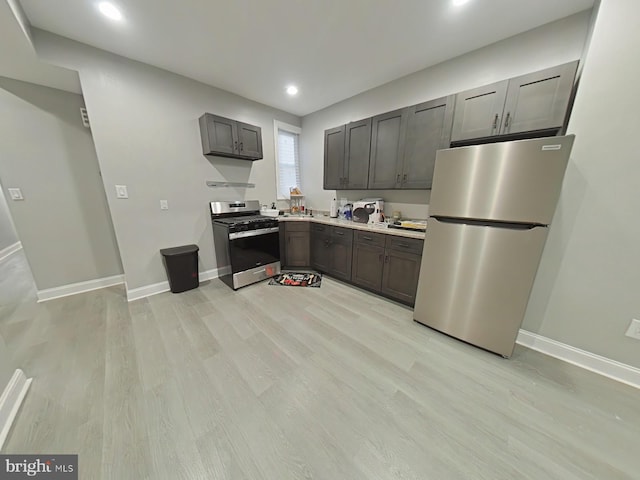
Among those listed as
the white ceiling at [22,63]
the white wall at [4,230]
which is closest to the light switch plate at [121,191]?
the white ceiling at [22,63]

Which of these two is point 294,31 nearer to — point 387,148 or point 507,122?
point 387,148

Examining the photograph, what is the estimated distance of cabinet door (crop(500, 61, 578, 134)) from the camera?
1.60 meters

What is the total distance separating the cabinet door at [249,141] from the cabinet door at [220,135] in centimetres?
7

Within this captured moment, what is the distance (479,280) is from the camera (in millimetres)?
1738

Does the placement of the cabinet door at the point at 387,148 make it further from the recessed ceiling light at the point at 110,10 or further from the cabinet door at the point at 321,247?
the recessed ceiling light at the point at 110,10

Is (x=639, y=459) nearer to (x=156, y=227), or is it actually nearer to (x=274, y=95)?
(x=156, y=227)

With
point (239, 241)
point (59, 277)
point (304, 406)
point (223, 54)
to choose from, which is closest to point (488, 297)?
point (304, 406)

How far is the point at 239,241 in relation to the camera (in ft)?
8.91

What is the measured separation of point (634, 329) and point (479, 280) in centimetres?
97

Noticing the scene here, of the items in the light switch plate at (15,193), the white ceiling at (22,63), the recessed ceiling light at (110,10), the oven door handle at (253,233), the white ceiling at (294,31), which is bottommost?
the oven door handle at (253,233)

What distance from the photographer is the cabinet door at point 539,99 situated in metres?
1.60

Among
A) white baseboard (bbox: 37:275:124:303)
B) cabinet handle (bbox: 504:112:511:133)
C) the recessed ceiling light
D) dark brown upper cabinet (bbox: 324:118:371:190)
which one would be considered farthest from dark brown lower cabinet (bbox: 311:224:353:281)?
white baseboard (bbox: 37:275:124:303)

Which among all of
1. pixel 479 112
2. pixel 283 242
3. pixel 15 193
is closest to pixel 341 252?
pixel 283 242

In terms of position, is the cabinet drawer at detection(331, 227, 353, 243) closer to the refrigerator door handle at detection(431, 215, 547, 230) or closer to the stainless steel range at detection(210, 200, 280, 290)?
the stainless steel range at detection(210, 200, 280, 290)
